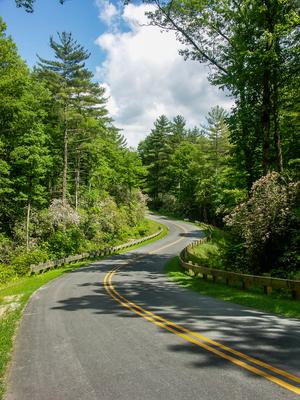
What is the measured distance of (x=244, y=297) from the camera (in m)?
13.5

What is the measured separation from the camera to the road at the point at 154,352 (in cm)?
519

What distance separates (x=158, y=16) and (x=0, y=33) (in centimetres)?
1204

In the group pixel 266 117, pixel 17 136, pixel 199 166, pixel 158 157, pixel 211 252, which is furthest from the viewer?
pixel 158 157

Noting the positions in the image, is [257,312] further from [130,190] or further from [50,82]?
[130,190]

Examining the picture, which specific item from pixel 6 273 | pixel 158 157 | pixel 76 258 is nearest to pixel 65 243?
pixel 76 258

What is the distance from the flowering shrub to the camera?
55.6ft

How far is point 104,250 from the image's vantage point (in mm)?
37844

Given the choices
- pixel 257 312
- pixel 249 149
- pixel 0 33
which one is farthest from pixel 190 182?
pixel 257 312

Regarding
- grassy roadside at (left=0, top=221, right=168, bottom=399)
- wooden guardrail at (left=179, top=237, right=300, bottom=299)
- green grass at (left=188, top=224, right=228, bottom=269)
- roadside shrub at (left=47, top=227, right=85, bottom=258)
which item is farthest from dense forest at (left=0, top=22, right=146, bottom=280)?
wooden guardrail at (left=179, top=237, right=300, bottom=299)

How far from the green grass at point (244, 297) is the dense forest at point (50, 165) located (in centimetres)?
1518

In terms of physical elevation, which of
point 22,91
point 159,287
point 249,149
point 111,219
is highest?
point 22,91

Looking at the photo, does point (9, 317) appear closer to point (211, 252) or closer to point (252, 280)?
point (252, 280)

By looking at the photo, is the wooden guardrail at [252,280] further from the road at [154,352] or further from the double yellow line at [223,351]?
the double yellow line at [223,351]

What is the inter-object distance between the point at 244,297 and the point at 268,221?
199 inches
